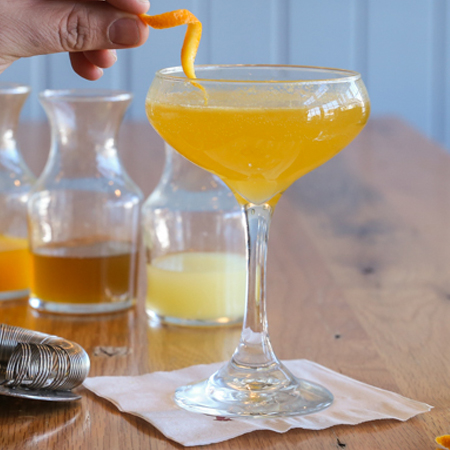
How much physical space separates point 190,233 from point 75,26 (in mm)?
353

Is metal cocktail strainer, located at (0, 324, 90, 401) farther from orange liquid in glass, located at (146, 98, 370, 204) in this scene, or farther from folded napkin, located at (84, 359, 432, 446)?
orange liquid in glass, located at (146, 98, 370, 204)

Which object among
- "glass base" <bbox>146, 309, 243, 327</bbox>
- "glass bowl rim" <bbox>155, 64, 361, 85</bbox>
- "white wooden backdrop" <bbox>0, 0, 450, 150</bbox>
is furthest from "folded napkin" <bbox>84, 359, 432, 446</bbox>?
"white wooden backdrop" <bbox>0, 0, 450, 150</bbox>

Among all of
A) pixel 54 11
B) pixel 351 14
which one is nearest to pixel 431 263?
pixel 54 11

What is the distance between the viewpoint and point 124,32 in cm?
82

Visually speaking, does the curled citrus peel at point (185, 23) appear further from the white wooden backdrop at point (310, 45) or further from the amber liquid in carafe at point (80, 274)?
the white wooden backdrop at point (310, 45)

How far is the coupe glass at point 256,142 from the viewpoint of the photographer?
74 cm

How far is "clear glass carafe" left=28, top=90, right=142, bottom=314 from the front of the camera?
3.49 ft

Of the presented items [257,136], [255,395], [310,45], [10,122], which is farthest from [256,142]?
[310,45]

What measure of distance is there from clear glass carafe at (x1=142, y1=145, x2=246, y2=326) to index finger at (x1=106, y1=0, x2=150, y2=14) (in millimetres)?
270

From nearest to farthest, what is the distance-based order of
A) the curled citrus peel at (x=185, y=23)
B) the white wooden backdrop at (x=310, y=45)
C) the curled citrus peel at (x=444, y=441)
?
the curled citrus peel at (x=444, y=441) → the curled citrus peel at (x=185, y=23) → the white wooden backdrop at (x=310, y=45)

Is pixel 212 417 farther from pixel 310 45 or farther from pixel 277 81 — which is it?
pixel 310 45

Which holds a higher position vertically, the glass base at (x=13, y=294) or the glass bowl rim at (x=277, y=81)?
the glass bowl rim at (x=277, y=81)

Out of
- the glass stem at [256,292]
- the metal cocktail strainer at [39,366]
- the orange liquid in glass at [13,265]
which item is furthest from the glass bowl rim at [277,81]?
the orange liquid in glass at [13,265]

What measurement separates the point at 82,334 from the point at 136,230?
0.61 ft
